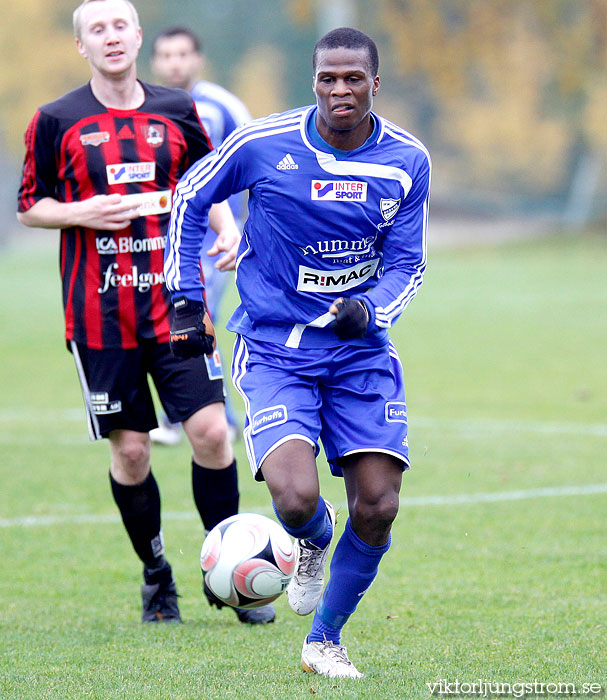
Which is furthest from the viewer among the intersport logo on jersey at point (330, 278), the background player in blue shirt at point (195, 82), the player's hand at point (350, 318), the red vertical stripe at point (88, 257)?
the background player in blue shirt at point (195, 82)

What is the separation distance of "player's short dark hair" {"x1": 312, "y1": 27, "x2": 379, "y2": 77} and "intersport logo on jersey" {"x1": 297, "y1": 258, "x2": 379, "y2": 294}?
742 millimetres

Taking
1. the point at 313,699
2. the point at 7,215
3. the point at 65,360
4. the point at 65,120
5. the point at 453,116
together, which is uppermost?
the point at 65,120

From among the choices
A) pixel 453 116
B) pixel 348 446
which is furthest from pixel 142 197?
pixel 453 116

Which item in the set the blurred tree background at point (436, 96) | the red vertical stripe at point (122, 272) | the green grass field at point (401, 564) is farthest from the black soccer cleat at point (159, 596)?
the blurred tree background at point (436, 96)

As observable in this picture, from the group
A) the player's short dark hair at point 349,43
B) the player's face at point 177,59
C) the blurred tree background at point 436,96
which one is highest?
the player's short dark hair at point 349,43

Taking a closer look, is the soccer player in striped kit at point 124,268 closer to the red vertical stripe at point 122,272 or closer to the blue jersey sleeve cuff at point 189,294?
the red vertical stripe at point 122,272

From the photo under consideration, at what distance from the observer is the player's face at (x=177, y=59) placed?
8.34 m

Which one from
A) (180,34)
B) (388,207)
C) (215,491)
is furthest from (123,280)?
(180,34)

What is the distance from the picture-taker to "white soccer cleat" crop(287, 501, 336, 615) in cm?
465

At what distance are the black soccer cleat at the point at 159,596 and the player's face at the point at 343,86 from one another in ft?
7.24

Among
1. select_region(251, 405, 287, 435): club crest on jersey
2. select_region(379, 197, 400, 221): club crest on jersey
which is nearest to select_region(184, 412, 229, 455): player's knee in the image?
select_region(251, 405, 287, 435): club crest on jersey

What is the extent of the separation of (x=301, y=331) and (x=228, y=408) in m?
4.66

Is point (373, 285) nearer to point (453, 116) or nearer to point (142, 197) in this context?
point (142, 197)

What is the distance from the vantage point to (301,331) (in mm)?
4508
